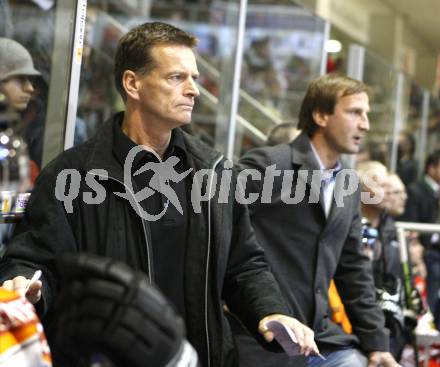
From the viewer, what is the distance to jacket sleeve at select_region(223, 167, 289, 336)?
9.50 feet

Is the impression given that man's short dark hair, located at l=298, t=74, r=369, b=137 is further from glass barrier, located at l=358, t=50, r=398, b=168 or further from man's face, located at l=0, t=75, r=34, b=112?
glass barrier, located at l=358, t=50, r=398, b=168

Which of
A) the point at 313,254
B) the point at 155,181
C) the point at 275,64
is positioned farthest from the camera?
the point at 275,64

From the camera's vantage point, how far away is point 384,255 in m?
4.85

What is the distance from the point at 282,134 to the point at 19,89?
1791mm

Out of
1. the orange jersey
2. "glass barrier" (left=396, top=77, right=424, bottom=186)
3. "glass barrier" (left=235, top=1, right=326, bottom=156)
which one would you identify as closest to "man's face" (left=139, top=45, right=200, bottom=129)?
the orange jersey

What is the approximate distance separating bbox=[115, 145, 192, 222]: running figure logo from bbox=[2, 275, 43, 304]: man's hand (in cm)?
42

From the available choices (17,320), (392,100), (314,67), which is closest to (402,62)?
(392,100)

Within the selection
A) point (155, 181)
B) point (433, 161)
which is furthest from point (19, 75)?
point (433, 161)

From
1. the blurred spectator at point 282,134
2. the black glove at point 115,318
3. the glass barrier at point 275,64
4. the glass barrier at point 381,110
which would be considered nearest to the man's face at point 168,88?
the black glove at point 115,318

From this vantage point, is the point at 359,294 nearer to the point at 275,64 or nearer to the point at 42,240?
the point at 42,240

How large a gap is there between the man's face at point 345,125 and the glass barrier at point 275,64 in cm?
129

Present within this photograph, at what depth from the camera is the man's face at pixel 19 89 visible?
3.45 metres

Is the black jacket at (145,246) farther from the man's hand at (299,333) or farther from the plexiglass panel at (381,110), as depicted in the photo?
the plexiglass panel at (381,110)

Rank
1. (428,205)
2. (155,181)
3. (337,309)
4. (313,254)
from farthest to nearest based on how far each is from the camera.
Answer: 1. (428,205)
2. (337,309)
3. (313,254)
4. (155,181)
